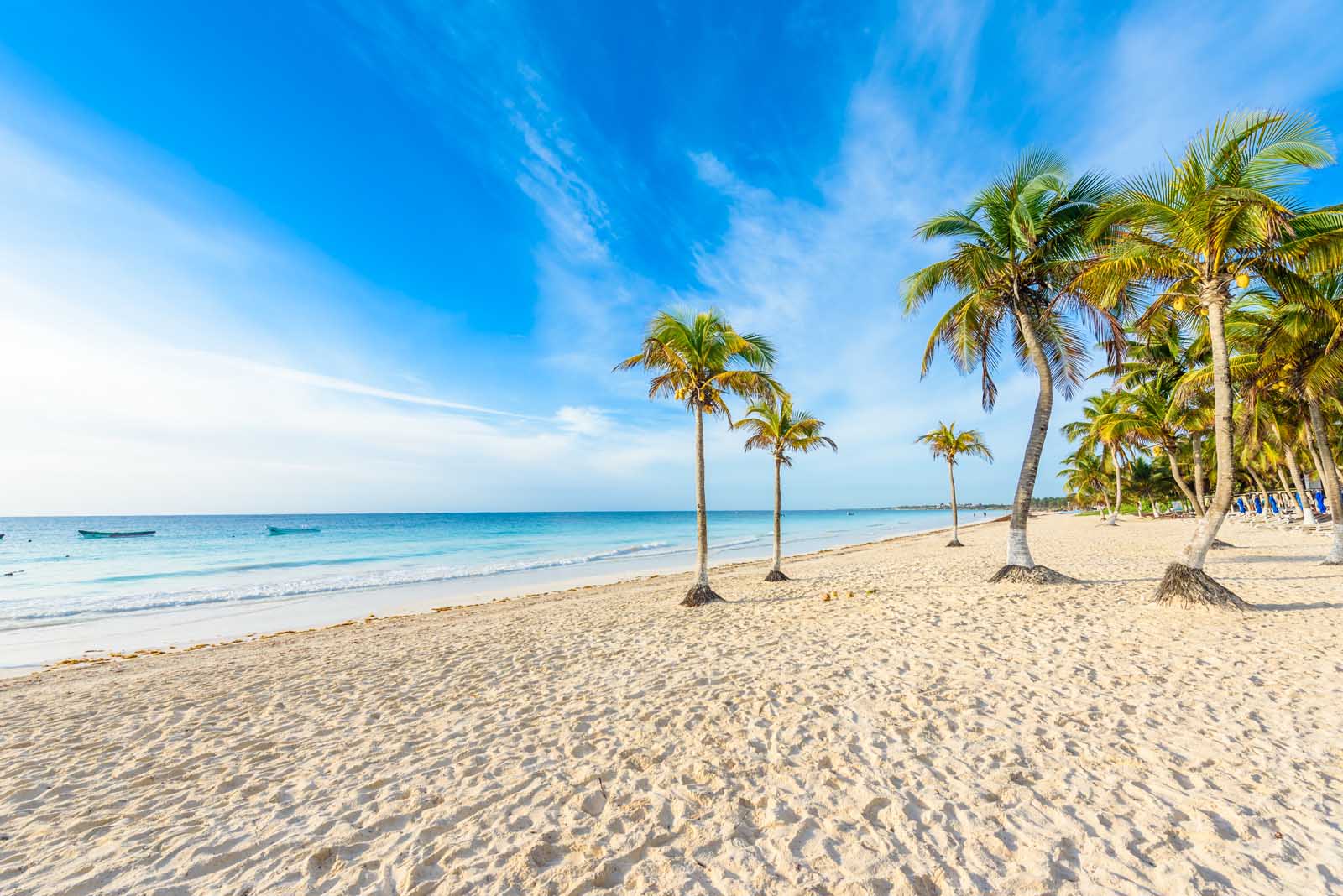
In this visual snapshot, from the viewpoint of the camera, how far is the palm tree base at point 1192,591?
7.62 metres

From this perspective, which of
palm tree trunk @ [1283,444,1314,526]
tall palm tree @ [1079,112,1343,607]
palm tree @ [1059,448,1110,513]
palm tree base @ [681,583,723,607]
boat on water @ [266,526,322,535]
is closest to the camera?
tall palm tree @ [1079,112,1343,607]

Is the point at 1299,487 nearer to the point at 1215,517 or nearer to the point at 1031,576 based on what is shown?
the point at 1031,576

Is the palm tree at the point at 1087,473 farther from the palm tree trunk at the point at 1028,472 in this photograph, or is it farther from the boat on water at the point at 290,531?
the boat on water at the point at 290,531

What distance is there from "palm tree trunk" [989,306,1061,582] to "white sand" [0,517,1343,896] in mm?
2931

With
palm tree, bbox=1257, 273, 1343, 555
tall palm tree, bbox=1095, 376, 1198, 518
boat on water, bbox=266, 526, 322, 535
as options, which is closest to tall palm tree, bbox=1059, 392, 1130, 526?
tall palm tree, bbox=1095, 376, 1198, 518

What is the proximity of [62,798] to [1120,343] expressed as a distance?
54.2 ft

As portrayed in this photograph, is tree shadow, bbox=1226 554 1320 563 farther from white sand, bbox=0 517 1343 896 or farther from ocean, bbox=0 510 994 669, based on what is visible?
ocean, bbox=0 510 994 669

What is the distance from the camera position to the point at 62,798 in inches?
148

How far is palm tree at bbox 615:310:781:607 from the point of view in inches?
446

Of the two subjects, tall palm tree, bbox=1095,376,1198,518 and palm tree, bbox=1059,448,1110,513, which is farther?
palm tree, bbox=1059,448,1110,513

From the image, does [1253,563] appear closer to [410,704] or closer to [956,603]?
[956,603]

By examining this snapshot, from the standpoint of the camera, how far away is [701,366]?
456 inches

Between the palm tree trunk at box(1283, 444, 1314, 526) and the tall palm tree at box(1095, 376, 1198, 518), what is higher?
the tall palm tree at box(1095, 376, 1198, 518)

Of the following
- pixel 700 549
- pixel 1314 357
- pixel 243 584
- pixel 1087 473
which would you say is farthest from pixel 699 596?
pixel 1087 473
